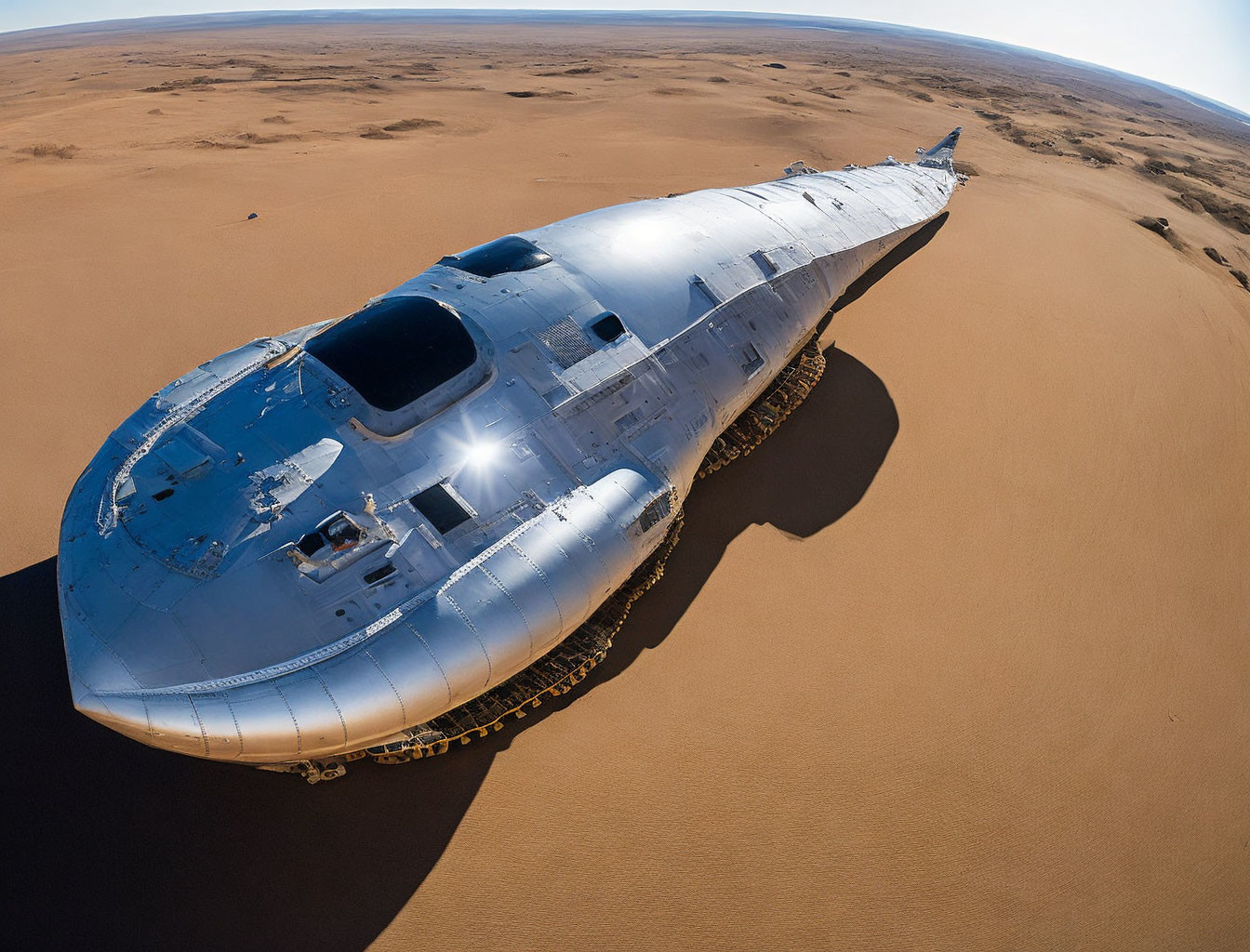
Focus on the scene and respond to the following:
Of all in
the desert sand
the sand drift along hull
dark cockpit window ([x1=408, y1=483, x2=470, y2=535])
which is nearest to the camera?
the sand drift along hull

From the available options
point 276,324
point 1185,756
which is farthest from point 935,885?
point 276,324

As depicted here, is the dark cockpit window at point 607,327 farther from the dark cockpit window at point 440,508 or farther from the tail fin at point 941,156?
the tail fin at point 941,156

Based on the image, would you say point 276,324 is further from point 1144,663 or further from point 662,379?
point 1144,663

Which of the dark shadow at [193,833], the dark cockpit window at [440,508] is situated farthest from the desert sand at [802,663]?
the dark cockpit window at [440,508]

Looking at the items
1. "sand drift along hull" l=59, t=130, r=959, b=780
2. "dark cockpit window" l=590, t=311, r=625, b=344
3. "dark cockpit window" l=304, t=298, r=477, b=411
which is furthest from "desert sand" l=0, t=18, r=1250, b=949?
"dark cockpit window" l=304, t=298, r=477, b=411

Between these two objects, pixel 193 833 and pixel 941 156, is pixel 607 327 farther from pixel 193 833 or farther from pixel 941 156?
pixel 941 156

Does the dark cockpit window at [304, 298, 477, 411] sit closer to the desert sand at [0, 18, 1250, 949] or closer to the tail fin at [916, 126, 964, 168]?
the desert sand at [0, 18, 1250, 949]
